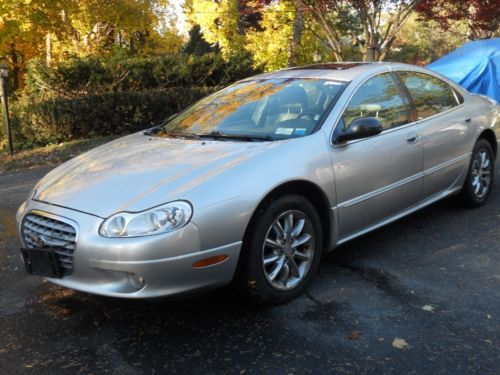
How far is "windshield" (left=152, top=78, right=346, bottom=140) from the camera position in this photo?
12.4 ft

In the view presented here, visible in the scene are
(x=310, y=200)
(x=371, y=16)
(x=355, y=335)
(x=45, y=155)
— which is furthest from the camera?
(x=371, y=16)

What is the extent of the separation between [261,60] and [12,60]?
10.5 metres

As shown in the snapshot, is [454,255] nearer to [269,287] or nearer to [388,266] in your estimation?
[388,266]

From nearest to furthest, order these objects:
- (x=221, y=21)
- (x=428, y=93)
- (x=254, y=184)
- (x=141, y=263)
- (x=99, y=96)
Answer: (x=141, y=263)
(x=254, y=184)
(x=428, y=93)
(x=99, y=96)
(x=221, y=21)

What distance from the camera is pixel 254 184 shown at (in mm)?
3127

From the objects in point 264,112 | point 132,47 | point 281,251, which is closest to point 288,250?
point 281,251

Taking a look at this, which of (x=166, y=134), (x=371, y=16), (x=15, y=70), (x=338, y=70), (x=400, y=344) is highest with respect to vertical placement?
(x=371, y=16)

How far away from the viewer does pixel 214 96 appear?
4.73 metres

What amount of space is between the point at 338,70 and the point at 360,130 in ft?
2.88

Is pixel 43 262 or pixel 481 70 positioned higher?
pixel 481 70

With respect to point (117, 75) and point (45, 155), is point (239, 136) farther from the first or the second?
point (117, 75)

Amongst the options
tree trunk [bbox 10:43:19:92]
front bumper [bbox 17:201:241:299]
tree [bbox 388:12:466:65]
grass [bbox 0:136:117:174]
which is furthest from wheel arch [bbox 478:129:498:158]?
tree [bbox 388:12:466:65]

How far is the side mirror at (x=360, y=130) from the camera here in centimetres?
366

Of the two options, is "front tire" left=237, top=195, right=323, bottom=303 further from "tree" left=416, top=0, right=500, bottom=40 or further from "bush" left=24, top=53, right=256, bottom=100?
"tree" left=416, top=0, right=500, bottom=40
